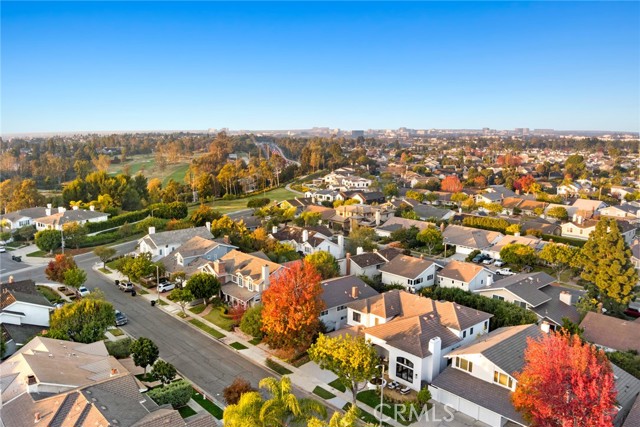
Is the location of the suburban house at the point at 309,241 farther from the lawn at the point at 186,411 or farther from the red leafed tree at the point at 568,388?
the red leafed tree at the point at 568,388

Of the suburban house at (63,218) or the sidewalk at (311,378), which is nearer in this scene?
the sidewalk at (311,378)

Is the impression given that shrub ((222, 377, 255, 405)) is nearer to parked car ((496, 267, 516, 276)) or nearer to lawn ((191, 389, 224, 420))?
lawn ((191, 389, 224, 420))

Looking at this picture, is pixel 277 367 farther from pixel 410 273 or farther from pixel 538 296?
pixel 538 296

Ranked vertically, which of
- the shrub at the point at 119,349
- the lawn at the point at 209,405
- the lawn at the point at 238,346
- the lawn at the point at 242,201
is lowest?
the lawn at the point at 242,201

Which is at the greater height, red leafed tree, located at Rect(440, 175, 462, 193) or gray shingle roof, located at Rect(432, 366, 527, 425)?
gray shingle roof, located at Rect(432, 366, 527, 425)

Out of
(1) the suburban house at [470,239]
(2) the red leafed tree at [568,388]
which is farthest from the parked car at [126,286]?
(1) the suburban house at [470,239]

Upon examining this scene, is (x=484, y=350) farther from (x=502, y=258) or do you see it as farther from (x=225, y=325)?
(x=502, y=258)

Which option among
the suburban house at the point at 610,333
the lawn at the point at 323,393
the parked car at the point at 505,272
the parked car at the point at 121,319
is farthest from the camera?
the parked car at the point at 505,272

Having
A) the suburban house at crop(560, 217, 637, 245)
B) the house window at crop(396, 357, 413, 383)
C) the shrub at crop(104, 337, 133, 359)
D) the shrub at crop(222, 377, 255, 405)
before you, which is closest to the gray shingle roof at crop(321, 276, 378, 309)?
the house window at crop(396, 357, 413, 383)
